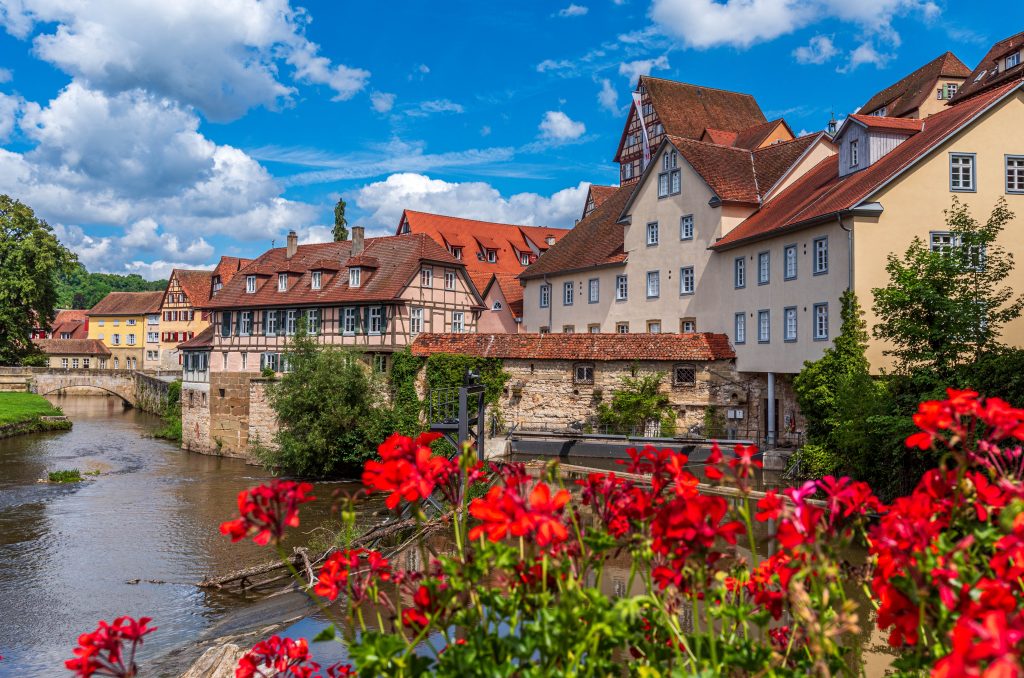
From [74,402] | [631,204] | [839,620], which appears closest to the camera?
[839,620]

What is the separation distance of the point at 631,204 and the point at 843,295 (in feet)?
37.2

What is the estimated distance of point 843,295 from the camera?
62.8 feet

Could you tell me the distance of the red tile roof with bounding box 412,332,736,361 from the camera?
80.6 ft

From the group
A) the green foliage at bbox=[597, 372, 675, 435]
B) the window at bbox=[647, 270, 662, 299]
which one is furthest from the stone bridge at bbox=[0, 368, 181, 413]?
the green foliage at bbox=[597, 372, 675, 435]

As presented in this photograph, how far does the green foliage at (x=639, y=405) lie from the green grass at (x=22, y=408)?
29812mm

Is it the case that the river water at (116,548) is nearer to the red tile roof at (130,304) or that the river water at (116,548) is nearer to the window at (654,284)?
the window at (654,284)

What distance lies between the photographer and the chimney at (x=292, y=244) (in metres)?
36.2

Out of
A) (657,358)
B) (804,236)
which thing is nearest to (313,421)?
(657,358)

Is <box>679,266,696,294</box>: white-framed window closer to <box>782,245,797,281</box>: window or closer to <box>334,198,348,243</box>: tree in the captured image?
<box>782,245,797,281</box>: window

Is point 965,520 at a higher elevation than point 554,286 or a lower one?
lower

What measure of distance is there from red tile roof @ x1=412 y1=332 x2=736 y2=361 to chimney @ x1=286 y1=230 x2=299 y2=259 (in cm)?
1084

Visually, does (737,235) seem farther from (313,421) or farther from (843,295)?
(313,421)

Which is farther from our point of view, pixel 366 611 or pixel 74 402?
pixel 74 402

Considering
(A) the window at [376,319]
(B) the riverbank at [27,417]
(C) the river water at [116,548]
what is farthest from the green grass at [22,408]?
(A) the window at [376,319]
